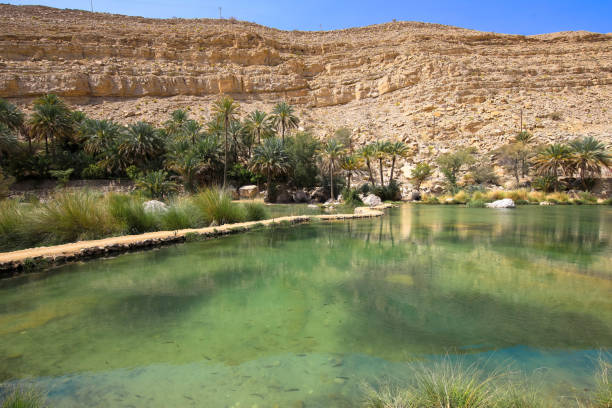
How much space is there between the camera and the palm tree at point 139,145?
109 feet

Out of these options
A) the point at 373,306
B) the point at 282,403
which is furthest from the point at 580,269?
the point at 282,403

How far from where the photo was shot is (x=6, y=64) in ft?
161

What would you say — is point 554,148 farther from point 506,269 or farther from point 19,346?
point 19,346

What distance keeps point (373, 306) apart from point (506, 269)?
367 centimetres

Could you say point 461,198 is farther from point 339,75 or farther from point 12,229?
point 339,75

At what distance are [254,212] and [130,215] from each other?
5.24m

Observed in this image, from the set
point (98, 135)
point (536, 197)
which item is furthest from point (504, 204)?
point (98, 135)


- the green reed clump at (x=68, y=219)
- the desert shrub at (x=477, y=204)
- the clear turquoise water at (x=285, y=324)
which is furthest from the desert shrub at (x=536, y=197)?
the green reed clump at (x=68, y=219)

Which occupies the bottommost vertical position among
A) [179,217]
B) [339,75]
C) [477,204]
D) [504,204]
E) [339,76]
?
[477,204]

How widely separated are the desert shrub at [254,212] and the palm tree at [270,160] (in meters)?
17.8

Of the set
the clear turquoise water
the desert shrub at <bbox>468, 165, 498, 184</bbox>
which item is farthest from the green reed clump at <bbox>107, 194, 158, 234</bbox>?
the desert shrub at <bbox>468, 165, 498, 184</bbox>

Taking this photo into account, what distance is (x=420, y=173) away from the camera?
1419 inches

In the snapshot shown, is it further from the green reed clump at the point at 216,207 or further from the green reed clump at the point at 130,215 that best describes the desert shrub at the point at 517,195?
the green reed clump at the point at 130,215

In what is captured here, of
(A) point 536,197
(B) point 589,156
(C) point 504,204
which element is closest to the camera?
(C) point 504,204
